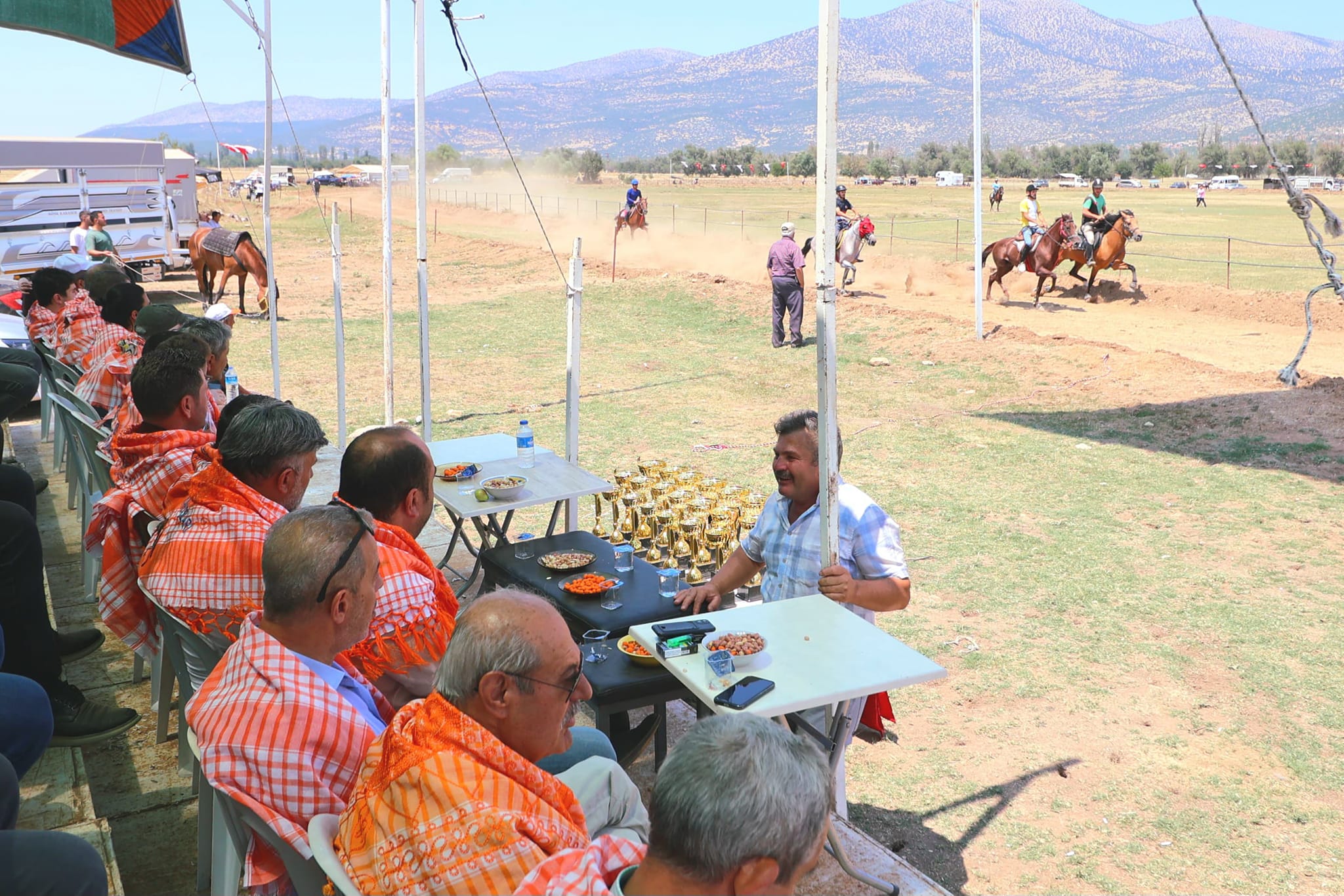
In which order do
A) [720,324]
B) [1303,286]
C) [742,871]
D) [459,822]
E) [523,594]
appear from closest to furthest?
1. [742,871]
2. [459,822]
3. [523,594]
4. [720,324]
5. [1303,286]

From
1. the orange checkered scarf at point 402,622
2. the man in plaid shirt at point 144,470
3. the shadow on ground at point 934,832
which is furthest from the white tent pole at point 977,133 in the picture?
the orange checkered scarf at point 402,622

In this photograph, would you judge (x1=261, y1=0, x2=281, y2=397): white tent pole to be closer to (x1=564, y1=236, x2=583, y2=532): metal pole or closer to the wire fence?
(x1=564, y1=236, x2=583, y2=532): metal pole

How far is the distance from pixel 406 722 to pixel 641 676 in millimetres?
1602

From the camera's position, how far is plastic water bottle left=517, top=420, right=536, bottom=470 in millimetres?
→ 5828

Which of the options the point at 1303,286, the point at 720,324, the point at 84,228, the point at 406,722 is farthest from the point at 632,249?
the point at 406,722

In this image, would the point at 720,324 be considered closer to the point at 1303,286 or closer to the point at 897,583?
the point at 1303,286

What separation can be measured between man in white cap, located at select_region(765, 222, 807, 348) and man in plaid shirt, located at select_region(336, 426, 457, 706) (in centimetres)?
1240

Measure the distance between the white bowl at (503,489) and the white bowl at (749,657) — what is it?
6.88ft

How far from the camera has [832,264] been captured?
3631mm

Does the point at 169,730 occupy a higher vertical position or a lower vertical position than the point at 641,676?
lower

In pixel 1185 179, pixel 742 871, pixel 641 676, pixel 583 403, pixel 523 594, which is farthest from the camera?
pixel 1185 179

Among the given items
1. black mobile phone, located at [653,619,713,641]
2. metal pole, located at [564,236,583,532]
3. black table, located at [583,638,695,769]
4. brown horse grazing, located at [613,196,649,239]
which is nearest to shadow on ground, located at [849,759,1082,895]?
black table, located at [583,638,695,769]

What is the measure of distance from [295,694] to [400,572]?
33.8 inches

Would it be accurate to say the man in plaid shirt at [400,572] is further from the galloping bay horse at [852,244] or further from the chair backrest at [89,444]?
the galloping bay horse at [852,244]
